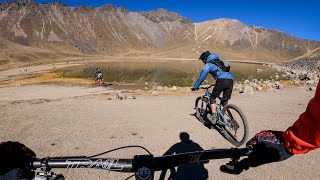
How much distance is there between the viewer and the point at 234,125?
31.1 feet

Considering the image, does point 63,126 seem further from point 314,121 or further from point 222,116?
point 314,121

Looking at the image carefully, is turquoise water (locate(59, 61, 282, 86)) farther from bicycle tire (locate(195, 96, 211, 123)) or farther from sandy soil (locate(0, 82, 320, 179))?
bicycle tire (locate(195, 96, 211, 123))

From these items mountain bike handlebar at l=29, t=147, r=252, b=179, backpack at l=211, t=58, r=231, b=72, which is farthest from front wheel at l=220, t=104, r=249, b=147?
mountain bike handlebar at l=29, t=147, r=252, b=179

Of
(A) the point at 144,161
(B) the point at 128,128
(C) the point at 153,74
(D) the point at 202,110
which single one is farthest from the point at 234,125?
(C) the point at 153,74

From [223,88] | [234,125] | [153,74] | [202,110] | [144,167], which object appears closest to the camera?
[144,167]

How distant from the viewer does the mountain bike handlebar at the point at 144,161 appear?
95.9 inches

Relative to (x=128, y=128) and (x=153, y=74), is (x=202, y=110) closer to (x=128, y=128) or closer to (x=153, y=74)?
(x=128, y=128)

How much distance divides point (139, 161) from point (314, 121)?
1.28 meters

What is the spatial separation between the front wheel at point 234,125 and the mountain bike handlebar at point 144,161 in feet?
22.4

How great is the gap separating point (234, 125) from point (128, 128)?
150 inches

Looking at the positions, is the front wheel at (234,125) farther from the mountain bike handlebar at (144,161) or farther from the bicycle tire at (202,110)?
the mountain bike handlebar at (144,161)

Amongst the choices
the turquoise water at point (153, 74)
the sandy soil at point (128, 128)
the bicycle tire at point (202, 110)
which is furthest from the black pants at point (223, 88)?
the turquoise water at point (153, 74)

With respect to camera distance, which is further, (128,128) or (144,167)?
(128,128)

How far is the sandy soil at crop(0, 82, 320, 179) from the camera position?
7363 millimetres
